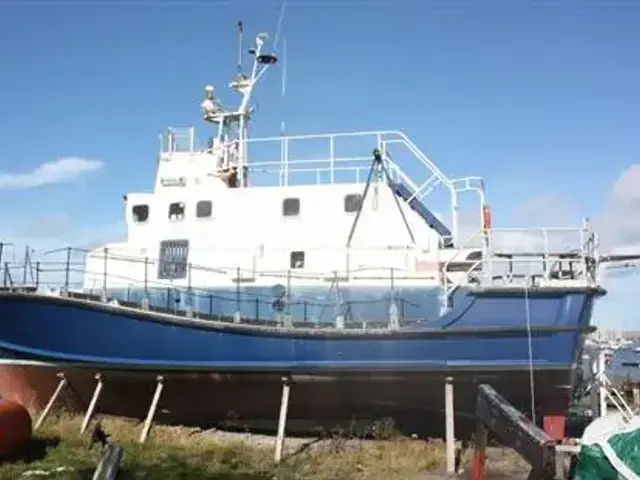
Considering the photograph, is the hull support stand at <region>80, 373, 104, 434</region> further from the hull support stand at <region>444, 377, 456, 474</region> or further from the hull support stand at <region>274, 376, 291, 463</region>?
the hull support stand at <region>444, 377, 456, 474</region>

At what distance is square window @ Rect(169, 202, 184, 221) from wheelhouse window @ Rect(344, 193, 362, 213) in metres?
3.66

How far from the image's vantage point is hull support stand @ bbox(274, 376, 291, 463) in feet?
41.5

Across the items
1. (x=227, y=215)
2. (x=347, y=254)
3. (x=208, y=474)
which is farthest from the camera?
(x=227, y=215)

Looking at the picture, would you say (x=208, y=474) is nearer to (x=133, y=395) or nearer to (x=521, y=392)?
(x=133, y=395)

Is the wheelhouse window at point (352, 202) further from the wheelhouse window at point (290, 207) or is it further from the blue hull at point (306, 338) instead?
the blue hull at point (306, 338)

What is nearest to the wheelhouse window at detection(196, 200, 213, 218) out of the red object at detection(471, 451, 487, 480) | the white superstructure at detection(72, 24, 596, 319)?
the white superstructure at detection(72, 24, 596, 319)

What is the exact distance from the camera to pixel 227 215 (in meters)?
15.6

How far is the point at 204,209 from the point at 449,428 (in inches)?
276

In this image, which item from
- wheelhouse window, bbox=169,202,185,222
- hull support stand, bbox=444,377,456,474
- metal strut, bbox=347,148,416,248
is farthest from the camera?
wheelhouse window, bbox=169,202,185,222

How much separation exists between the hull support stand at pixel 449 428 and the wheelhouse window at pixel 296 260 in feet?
12.7

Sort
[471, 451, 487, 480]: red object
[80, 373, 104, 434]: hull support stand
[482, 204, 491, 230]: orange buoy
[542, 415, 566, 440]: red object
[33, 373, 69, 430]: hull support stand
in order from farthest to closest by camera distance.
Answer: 1. [33, 373, 69, 430]: hull support stand
2. [80, 373, 104, 434]: hull support stand
3. [482, 204, 491, 230]: orange buoy
4. [542, 415, 566, 440]: red object
5. [471, 451, 487, 480]: red object

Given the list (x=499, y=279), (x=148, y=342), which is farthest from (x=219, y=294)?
(x=499, y=279)

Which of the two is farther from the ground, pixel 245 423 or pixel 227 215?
pixel 227 215

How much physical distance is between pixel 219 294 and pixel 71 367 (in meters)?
3.28
